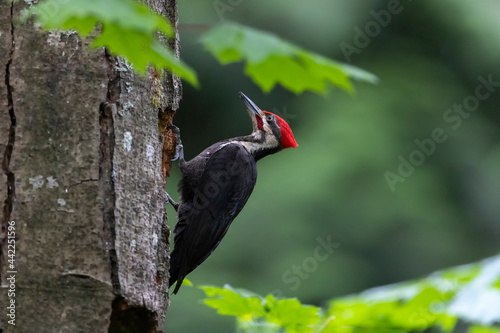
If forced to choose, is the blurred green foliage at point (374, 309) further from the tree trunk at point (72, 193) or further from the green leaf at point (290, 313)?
the tree trunk at point (72, 193)

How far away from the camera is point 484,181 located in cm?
713

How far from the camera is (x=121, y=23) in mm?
1135

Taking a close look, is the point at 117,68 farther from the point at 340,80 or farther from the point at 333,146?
the point at 333,146

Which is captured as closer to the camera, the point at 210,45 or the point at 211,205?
the point at 210,45
